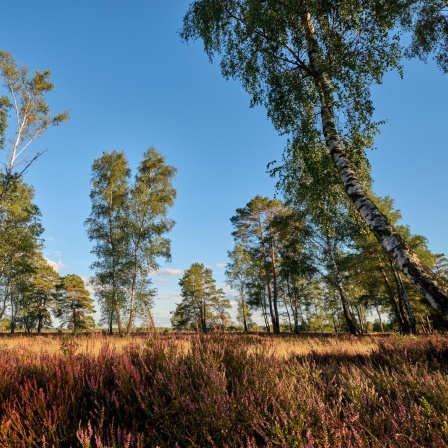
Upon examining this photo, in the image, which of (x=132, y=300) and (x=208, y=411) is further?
(x=132, y=300)

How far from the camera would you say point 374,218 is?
4816mm

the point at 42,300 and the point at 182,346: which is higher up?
the point at 42,300

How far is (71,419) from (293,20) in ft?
30.1

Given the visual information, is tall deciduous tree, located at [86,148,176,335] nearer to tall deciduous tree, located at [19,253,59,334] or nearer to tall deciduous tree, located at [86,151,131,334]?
tall deciduous tree, located at [86,151,131,334]

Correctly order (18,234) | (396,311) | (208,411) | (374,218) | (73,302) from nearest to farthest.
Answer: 1. (208,411)
2. (374,218)
3. (18,234)
4. (396,311)
5. (73,302)

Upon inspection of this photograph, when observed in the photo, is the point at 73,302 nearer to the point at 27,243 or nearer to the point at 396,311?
the point at 27,243

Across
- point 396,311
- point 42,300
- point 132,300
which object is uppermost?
point 42,300

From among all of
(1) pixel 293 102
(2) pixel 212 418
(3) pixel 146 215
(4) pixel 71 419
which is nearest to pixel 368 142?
(1) pixel 293 102

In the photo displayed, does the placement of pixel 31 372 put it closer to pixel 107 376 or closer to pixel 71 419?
pixel 107 376

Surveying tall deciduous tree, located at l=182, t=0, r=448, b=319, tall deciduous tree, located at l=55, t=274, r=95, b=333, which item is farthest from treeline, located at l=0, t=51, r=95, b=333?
tall deciduous tree, located at l=182, t=0, r=448, b=319

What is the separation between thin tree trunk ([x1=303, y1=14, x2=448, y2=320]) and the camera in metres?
3.91

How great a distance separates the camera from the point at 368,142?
24.0 feet

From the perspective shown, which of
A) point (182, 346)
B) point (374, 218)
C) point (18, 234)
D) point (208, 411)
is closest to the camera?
point (208, 411)

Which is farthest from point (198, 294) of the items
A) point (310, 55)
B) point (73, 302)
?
point (310, 55)
